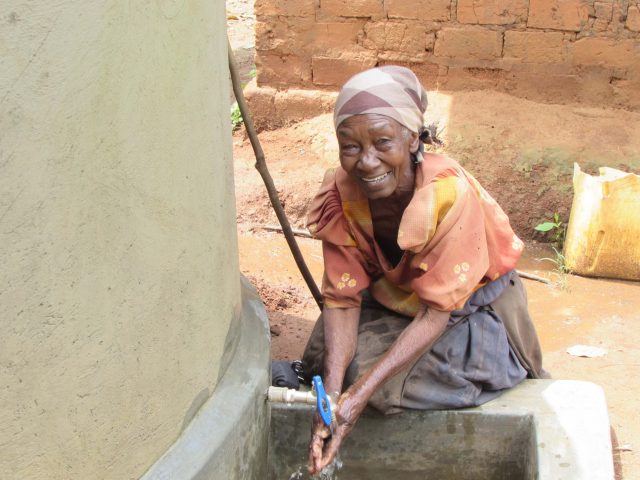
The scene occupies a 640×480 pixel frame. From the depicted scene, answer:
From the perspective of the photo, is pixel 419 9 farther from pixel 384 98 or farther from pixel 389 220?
pixel 384 98

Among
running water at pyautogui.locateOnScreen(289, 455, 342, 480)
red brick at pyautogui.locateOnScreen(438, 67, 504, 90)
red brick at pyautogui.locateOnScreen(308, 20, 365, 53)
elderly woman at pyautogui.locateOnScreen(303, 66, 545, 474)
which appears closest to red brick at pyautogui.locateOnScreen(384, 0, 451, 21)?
red brick at pyautogui.locateOnScreen(308, 20, 365, 53)

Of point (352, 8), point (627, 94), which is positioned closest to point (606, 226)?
point (627, 94)

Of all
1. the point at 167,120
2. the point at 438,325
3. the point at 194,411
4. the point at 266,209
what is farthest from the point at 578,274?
the point at 167,120

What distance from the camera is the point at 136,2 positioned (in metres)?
1.62

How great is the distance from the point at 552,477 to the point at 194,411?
1065 mm

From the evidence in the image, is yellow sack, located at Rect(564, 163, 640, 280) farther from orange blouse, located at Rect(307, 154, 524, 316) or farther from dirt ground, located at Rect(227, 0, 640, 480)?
orange blouse, located at Rect(307, 154, 524, 316)

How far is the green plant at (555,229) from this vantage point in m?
4.76

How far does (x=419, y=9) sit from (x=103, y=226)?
3939 millimetres

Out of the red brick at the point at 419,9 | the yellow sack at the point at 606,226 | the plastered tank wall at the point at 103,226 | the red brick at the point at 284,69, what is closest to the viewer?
the plastered tank wall at the point at 103,226

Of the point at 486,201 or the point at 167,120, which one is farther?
the point at 486,201

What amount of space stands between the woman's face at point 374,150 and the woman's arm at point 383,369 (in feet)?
1.34

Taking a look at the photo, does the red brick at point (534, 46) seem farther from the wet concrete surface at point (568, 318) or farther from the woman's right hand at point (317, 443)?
the woman's right hand at point (317, 443)

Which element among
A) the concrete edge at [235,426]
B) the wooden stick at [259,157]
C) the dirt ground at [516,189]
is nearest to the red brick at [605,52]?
the dirt ground at [516,189]

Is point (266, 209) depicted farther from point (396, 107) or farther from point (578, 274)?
point (396, 107)
